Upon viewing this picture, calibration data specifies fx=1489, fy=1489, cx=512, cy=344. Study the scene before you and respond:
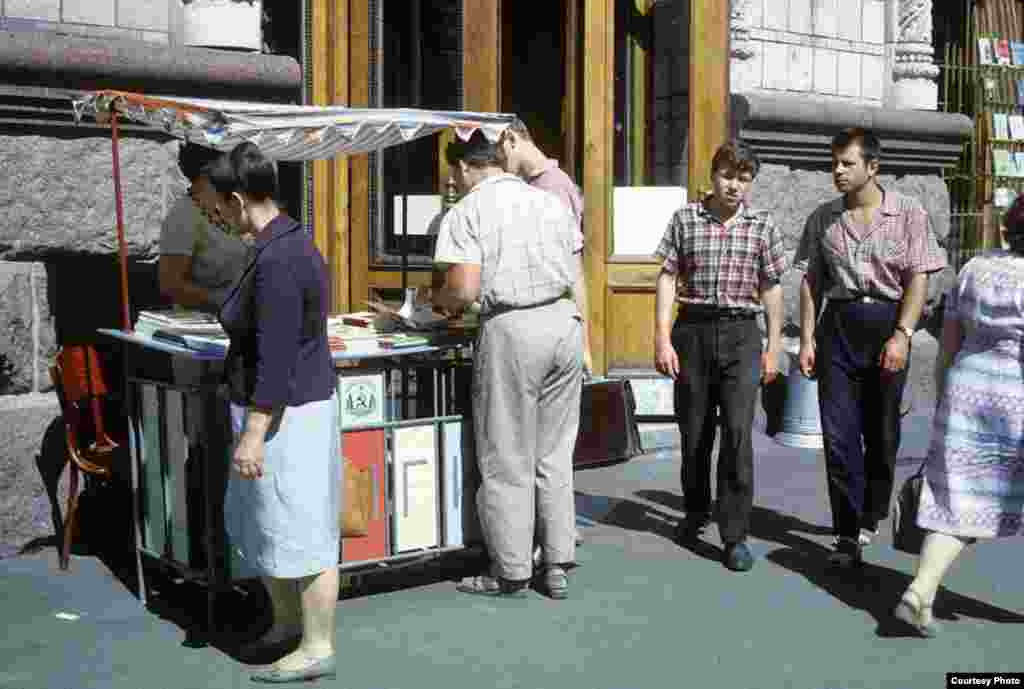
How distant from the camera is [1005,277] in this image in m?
5.23

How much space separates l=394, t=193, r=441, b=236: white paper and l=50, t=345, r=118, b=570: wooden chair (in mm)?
2243

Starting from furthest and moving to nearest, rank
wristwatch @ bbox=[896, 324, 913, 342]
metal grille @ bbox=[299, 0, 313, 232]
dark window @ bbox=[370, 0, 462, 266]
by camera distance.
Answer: dark window @ bbox=[370, 0, 462, 266] → metal grille @ bbox=[299, 0, 313, 232] → wristwatch @ bbox=[896, 324, 913, 342]

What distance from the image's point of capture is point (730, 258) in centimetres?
630

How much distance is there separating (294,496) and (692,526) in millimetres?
2485

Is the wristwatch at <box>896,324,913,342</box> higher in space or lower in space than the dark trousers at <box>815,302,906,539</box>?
higher

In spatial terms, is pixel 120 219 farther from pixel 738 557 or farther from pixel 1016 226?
pixel 1016 226

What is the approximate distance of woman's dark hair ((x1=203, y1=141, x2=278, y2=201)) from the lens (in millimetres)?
4699

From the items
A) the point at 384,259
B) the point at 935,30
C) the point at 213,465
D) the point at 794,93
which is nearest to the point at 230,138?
the point at 213,465

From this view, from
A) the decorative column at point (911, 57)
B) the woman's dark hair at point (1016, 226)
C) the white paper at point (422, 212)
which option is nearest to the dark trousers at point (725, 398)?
the woman's dark hair at point (1016, 226)

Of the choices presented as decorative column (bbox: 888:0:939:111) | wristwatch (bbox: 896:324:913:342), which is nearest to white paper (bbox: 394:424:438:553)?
wristwatch (bbox: 896:324:913:342)

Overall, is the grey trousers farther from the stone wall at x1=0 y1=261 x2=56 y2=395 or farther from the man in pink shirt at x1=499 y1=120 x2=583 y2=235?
the stone wall at x1=0 y1=261 x2=56 y2=395

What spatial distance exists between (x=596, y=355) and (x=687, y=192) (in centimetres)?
120

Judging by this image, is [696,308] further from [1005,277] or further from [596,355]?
[596,355]

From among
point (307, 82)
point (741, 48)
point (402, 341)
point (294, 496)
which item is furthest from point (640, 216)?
point (294, 496)
